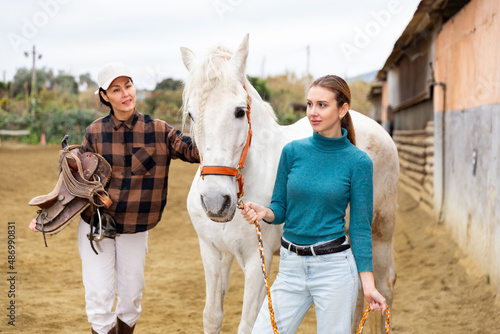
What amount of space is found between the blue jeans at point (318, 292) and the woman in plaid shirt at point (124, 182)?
1.02 metres

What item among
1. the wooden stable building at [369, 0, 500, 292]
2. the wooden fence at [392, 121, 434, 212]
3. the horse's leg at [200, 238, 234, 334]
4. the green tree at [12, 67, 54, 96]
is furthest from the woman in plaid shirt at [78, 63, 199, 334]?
the green tree at [12, 67, 54, 96]

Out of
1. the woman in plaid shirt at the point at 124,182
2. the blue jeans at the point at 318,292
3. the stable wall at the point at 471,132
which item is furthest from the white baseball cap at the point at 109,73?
the stable wall at the point at 471,132

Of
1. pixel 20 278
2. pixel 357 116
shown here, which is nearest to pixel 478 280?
pixel 357 116

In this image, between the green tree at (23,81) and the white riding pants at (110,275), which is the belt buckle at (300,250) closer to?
the white riding pants at (110,275)

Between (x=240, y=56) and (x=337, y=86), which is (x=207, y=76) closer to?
(x=240, y=56)

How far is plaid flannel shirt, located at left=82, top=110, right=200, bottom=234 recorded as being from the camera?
2.67 metres

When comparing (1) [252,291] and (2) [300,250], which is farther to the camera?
(1) [252,291]

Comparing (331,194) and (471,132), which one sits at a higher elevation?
(471,132)

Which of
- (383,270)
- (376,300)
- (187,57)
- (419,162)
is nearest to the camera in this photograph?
(376,300)

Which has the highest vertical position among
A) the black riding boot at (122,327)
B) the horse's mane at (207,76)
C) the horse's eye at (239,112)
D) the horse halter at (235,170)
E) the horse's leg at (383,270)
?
the horse's mane at (207,76)

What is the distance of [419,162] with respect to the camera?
364 inches

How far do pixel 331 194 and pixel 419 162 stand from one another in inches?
317

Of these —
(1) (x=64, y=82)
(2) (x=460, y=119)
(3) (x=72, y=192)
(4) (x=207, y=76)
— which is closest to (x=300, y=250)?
(4) (x=207, y=76)

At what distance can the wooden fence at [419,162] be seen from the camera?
7957 millimetres
